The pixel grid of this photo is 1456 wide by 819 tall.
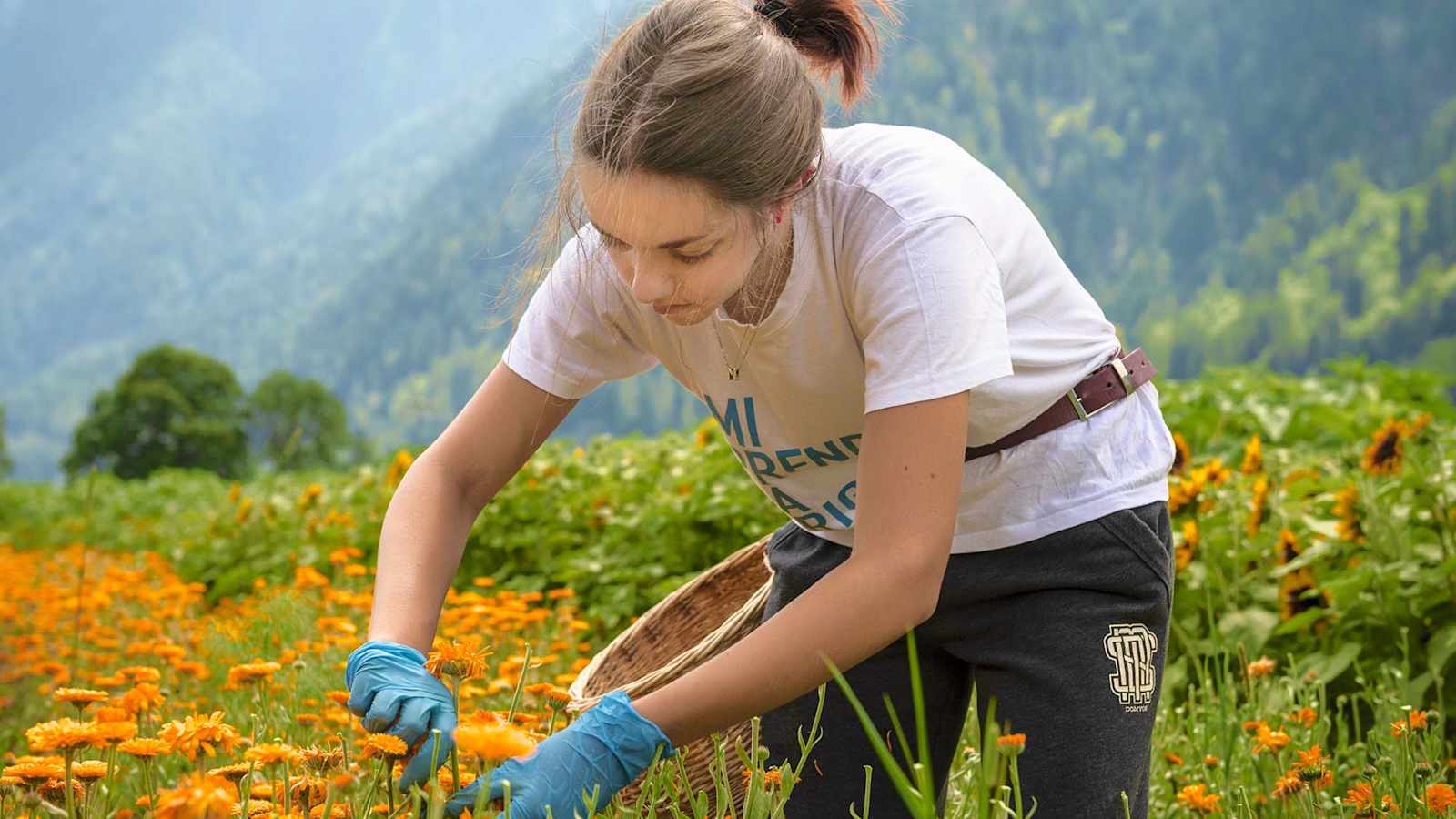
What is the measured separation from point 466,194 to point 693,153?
68.3m

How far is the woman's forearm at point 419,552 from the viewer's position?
151 cm

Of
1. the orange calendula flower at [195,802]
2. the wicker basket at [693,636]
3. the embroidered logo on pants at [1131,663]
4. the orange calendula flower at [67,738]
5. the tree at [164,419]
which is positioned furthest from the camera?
the tree at [164,419]

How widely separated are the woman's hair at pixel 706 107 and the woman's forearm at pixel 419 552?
1.43 ft

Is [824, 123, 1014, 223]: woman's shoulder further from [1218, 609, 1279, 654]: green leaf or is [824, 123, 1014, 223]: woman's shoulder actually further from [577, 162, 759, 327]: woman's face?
[1218, 609, 1279, 654]: green leaf

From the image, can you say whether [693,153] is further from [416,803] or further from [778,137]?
[416,803]

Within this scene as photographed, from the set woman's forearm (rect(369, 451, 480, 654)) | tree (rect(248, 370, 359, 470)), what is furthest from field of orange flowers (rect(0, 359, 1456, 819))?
tree (rect(248, 370, 359, 470))

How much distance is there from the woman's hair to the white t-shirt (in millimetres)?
97

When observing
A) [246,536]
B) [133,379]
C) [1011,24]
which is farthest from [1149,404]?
[1011,24]

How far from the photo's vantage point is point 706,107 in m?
1.24

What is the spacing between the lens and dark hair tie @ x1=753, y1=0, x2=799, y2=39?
1.50m

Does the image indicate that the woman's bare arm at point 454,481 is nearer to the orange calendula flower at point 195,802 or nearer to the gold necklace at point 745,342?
the gold necklace at point 745,342

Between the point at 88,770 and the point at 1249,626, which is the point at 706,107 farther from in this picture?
the point at 1249,626

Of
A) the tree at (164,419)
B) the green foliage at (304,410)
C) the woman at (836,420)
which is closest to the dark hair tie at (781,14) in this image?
the woman at (836,420)

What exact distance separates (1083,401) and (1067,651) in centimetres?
30
